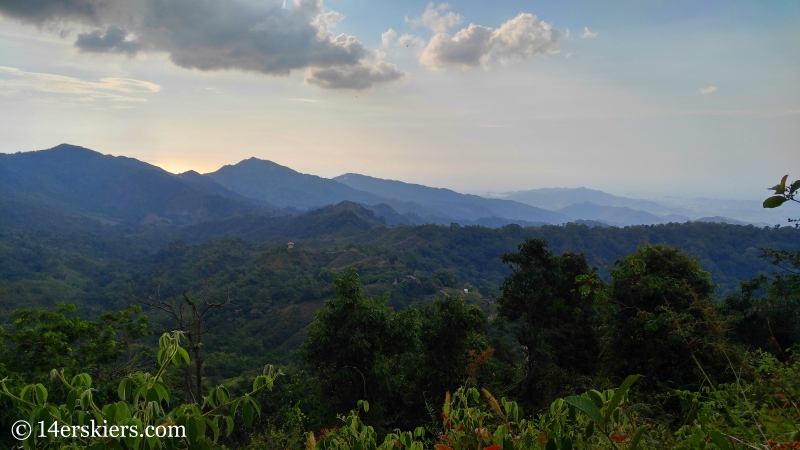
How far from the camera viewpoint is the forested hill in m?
42.1

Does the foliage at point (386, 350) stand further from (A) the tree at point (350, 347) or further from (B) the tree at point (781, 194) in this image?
(B) the tree at point (781, 194)

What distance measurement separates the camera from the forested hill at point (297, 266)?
4209cm

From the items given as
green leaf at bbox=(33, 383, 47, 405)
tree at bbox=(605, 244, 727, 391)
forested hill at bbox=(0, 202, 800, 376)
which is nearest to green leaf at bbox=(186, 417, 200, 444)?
green leaf at bbox=(33, 383, 47, 405)

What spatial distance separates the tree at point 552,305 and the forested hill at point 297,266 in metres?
21.1

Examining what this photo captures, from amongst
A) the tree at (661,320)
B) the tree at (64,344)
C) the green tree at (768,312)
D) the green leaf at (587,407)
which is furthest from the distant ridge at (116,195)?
the green leaf at (587,407)

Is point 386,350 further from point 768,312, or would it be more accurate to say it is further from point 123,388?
point 768,312

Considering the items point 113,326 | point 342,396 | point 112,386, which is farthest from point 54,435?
point 113,326

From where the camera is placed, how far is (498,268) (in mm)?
70875

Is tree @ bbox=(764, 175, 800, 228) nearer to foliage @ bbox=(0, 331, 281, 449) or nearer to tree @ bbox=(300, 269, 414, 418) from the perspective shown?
foliage @ bbox=(0, 331, 281, 449)

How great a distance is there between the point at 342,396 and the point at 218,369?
67.1 feet

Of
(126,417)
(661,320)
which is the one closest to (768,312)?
(661,320)

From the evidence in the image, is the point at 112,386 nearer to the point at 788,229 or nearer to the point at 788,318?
the point at 788,318

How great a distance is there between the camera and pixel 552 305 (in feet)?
38.0

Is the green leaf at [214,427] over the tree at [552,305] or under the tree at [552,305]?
over
